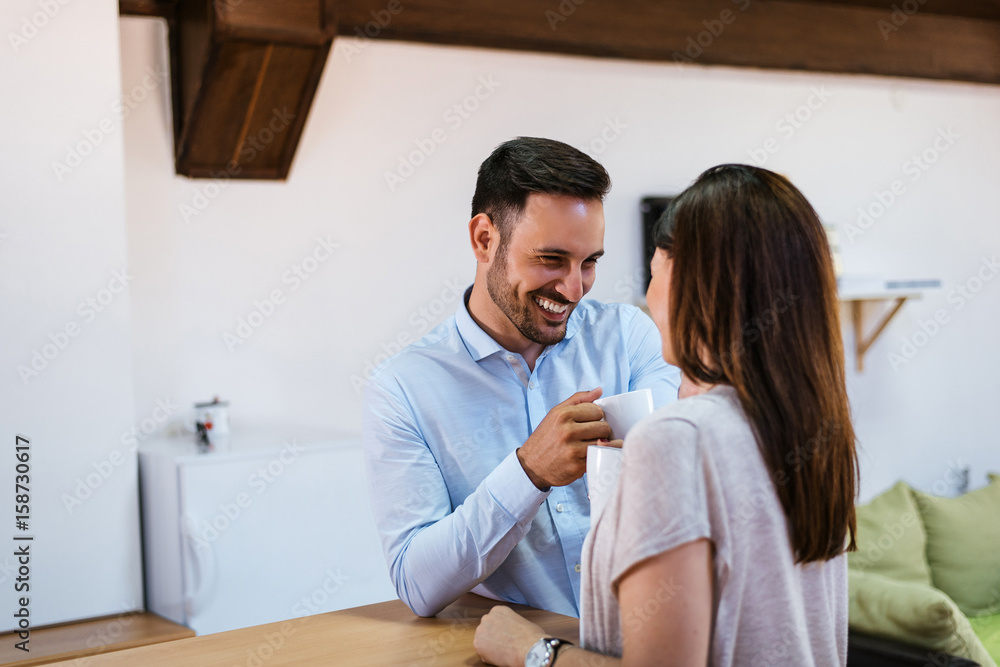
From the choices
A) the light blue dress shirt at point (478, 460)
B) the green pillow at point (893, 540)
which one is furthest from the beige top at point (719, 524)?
the green pillow at point (893, 540)

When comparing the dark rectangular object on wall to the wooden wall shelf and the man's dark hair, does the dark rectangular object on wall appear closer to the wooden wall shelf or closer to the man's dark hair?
the man's dark hair

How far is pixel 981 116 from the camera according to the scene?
4.04 m

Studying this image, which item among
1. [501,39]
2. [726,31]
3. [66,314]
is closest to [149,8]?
[66,314]

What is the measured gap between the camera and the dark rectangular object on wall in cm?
238

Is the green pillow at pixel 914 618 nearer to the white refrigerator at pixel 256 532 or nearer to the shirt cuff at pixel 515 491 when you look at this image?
the shirt cuff at pixel 515 491

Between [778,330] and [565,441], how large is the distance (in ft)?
1.14

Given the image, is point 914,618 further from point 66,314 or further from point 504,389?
point 66,314

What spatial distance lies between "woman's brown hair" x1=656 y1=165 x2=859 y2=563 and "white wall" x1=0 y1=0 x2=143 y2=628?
1860 mm

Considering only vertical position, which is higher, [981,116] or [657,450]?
[981,116]

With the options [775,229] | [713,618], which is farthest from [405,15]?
[713,618]

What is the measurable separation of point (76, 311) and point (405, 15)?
148cm

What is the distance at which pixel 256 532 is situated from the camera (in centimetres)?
229

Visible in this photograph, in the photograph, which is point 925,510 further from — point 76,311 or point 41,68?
point 41,68

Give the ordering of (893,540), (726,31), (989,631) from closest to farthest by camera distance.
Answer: (989,631) → (893,540) → (726,31)
